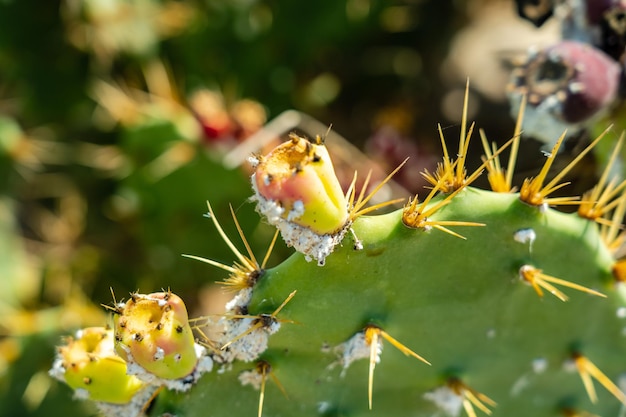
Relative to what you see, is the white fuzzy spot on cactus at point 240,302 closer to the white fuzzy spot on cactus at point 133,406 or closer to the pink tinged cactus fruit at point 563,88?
the white fuzzy spot on cactus at point 133,406

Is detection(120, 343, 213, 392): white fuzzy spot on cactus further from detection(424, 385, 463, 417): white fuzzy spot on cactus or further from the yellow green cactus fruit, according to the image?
detection(424, 385, 463, 417): white fuzzy spot on cactus

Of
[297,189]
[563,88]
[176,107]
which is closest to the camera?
[297,189]

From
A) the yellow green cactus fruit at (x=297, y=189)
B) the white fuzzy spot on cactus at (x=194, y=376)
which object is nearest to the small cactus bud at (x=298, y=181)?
the yellow green cactus fruit at (x=297, y=189)

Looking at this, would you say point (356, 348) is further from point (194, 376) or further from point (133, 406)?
point (133, 406)

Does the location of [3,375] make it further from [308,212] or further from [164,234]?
[308,212]

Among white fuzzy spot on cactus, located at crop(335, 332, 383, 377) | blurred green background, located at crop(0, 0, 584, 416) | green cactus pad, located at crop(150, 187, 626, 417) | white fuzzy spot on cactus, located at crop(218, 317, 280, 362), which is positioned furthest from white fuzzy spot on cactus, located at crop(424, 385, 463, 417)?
blurred green background, located at crop(0, 0, 584, 416)

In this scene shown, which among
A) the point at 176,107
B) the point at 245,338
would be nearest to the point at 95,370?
the point at 245,338
